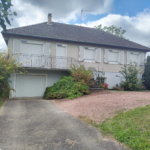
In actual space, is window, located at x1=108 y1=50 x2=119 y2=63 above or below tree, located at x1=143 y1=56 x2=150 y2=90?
above

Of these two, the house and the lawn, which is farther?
the house

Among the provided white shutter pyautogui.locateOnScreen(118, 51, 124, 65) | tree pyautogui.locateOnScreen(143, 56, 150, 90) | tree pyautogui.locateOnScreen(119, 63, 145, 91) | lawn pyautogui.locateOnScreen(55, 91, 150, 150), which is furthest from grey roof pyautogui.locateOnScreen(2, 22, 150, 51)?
lawn pyautogui.locateOnScreen(55, 91, 150, 150)

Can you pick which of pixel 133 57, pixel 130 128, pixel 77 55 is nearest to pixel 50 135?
pixel 130 128

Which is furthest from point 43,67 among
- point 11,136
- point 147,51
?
point 147,51

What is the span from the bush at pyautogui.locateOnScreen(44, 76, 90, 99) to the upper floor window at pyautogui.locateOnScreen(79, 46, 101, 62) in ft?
10.6

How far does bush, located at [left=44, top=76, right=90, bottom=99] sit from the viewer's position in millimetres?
10915

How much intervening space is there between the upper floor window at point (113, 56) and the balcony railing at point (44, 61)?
10.1 feet

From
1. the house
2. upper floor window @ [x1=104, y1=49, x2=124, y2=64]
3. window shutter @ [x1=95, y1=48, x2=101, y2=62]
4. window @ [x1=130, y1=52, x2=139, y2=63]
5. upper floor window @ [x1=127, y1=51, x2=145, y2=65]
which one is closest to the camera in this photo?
the house

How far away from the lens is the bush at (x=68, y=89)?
10915mm

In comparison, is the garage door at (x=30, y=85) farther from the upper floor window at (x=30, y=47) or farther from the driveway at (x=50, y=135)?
the driveway at (x=50, y=135)

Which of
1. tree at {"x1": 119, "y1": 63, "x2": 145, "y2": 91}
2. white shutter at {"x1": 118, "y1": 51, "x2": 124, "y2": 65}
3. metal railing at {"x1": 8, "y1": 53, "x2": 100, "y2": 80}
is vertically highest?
white shutter at {"x1": 118, "y1": 51, "x2": 124, "y2": 65}

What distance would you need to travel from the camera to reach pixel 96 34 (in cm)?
1691

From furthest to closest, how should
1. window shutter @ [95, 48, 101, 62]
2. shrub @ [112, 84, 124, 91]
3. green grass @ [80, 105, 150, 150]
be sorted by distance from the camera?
window shutter @ [95, 48, 101, 62] → shrub @ [112, 84, 124, 91] → green grass @ [80, 105, 150, 150]

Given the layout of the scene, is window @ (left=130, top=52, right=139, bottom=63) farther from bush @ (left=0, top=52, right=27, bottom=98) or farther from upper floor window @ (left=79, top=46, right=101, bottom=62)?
bush @ (left=0, top=52, right=27, bottom=98)
